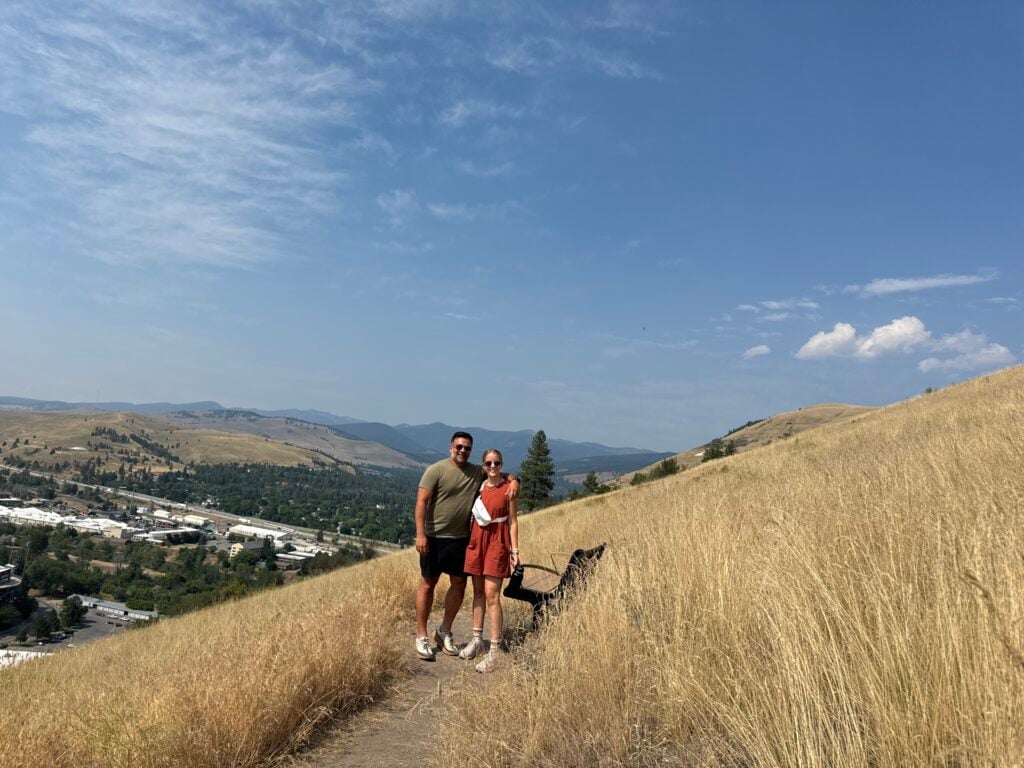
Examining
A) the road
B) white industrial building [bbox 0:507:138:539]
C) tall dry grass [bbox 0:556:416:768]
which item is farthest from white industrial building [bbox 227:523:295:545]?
tall dry grass [bbox 0:556:416:768]

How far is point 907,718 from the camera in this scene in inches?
82.4

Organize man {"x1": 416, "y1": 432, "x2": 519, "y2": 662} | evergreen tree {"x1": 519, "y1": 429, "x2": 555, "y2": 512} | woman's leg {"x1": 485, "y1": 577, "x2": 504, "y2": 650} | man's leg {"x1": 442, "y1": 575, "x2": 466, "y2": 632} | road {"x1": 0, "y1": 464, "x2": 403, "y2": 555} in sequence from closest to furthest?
woman's leg {"x1": 485, "y1": 577, "x2": 504, "y2": 650} < man {"x1": 416, "y1": 432, "x2": 519, "y2": 662} < man's leg {"x1": 442, "y1": 575, "x2": 466, "y2": 632} < evergreen tree {"x1": 519, "y1": 429, "x2": 555, "y2": 512} < road {"x1": 0, "y1": 464, "x2": 403, "y2": 555}

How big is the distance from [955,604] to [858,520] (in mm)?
1763

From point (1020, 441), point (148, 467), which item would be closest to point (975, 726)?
point (1020, 441)

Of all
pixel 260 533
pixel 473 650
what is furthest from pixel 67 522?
pixel 473 650

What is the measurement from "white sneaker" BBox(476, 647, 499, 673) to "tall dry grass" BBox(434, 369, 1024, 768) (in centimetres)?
55

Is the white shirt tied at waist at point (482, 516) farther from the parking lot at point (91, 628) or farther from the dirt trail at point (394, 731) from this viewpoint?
the parking lot at point (91, 628)

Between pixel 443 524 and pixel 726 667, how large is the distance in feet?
11.7

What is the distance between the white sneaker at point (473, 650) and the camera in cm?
606

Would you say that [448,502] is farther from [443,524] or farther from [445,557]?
[445,557]

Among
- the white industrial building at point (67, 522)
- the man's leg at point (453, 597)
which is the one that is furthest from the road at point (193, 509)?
the man's leg at point (453, 597)

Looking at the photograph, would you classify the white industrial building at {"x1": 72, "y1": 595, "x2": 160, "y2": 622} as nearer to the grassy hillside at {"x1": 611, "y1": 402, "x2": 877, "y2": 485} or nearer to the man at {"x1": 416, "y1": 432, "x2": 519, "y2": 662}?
the man at {"x1": 416, "y1": 432, "x2": 519, "y2": 662}

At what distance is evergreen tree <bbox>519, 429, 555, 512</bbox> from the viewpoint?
51.9 metres

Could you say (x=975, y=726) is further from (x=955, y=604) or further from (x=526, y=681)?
(x=526, y=681)
